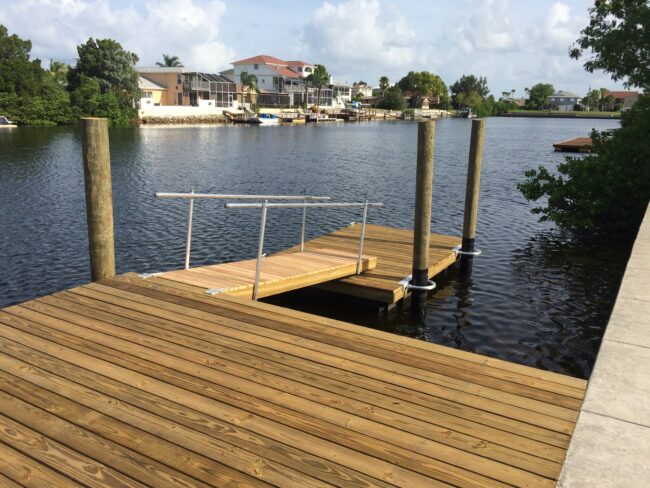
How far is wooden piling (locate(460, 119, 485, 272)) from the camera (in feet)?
40.6

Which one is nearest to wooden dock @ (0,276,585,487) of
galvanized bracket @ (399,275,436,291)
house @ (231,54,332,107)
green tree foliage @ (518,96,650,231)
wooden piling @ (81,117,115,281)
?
A: wooden piling @ (81,117,115,281)

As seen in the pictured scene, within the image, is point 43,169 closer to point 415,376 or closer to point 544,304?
point 544,304

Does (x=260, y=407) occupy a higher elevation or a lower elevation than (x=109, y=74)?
lower

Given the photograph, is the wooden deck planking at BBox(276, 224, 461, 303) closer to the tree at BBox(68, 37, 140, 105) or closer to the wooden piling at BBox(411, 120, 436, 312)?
the wooden piling at BBox(411, 120, 436, 312)

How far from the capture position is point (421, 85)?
16188 centimetres

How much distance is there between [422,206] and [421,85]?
162 metres

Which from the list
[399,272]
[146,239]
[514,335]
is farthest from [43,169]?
[514,335]

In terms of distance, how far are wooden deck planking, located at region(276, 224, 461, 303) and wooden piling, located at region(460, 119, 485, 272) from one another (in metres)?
0.36

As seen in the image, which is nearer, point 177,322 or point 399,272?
point 177,322

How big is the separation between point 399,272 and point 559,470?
7.71 m

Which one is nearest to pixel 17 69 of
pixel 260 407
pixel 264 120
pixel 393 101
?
pixel 264 120

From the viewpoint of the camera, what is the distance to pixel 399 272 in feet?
36.3

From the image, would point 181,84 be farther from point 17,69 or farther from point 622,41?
point 622,41

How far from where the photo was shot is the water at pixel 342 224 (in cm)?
1070
